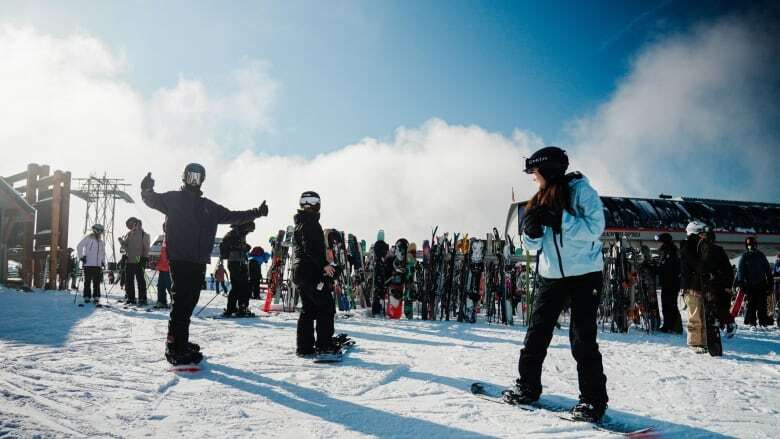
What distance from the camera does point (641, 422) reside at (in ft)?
9.08

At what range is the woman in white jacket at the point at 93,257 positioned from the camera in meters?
10.4

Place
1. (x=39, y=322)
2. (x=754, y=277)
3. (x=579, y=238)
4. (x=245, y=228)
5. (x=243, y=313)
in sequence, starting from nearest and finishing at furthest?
(x=579, y=238) → (x=39, y=322) → (x=245, y=228) → (x=243, y=313) → (x=754, y=277)

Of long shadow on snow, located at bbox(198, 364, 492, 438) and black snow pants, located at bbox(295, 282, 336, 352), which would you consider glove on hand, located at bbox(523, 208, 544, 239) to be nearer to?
long shadow on snow, located at bbox(198, 364, 492, 438)

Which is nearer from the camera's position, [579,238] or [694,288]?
[579,238]

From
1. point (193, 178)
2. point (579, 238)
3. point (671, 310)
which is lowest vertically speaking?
point (671, 310)

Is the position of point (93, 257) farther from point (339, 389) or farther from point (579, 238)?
point (579, 238)

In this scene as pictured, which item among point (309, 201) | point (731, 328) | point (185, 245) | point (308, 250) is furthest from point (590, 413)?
point (731, 328)

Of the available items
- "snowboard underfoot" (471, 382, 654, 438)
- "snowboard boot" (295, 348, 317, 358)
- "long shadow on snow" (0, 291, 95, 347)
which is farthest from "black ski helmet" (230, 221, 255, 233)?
"snowboard underfoot" (471, 382, 654, 438)

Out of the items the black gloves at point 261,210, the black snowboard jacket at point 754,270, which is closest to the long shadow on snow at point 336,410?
the black gloves at point 261,210

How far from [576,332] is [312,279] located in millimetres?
2693

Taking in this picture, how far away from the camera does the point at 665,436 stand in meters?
2.52

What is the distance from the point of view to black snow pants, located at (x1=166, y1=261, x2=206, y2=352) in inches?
160

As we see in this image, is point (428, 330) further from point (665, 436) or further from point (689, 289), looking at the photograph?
point (665, 436)

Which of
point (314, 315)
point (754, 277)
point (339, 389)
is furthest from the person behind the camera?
point (754, 277)
